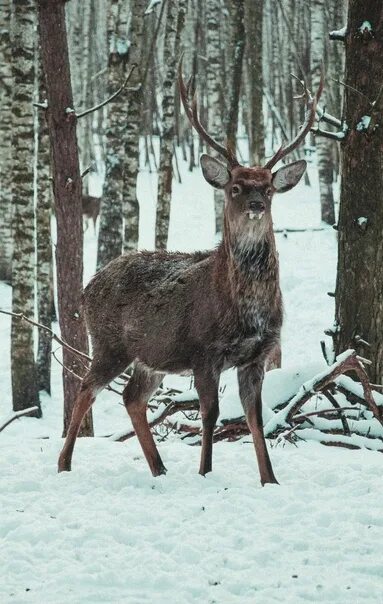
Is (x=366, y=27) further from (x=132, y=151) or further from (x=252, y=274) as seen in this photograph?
(x=132, y=151)

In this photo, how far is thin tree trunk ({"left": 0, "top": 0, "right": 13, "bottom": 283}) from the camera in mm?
16938

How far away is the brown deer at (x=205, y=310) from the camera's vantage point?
5.45 m

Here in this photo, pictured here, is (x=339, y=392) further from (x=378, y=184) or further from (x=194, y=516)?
(x=194, y=516)

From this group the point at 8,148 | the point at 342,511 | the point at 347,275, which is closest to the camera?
the point at 342,511

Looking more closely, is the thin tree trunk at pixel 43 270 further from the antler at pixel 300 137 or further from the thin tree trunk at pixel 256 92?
the antler at pixel 300 137

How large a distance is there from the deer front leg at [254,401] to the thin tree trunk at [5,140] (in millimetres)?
12317

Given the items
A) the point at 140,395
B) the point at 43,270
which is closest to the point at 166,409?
the point at 140,395

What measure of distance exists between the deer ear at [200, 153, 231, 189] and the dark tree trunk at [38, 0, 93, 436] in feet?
7.08

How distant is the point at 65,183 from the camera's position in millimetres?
7629

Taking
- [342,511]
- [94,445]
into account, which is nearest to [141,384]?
[94,445]

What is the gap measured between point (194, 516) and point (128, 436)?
2429 millimetres

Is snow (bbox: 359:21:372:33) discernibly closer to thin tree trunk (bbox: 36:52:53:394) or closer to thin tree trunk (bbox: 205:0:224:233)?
thin tree trunk (bbox: 36:52:53:394)

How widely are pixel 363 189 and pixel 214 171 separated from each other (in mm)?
1330

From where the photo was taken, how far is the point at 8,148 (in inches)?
704
